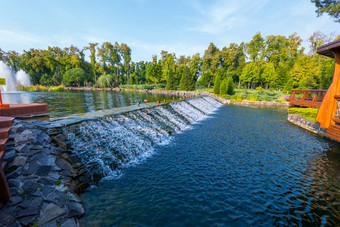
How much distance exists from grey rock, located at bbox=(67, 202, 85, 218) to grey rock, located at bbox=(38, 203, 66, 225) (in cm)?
19

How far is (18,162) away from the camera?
463 cm

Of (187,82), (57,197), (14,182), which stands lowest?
(57,197)

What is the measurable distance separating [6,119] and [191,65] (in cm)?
6389

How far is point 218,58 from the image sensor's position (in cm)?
5684

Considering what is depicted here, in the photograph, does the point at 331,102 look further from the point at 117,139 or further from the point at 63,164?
the point at 63,164

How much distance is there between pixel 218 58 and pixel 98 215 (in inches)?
2442

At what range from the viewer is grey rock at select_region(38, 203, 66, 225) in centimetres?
356

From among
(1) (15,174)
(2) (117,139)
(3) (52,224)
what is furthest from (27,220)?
(2) (117,139)

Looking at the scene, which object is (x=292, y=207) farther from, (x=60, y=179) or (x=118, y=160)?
(x=60, y=179)

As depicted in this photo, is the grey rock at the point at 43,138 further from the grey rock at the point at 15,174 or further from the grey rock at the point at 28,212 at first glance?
the grey rock at the point at 28,212

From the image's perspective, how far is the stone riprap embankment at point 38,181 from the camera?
3541mm

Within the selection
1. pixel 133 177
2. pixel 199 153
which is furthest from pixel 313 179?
pixel 133 177

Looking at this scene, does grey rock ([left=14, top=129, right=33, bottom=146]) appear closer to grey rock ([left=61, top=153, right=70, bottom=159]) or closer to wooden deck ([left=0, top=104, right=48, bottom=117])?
grey rock ([left=61, top=153, right=70, bottom=159])

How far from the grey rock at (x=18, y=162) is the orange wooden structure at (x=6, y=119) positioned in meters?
0.22
